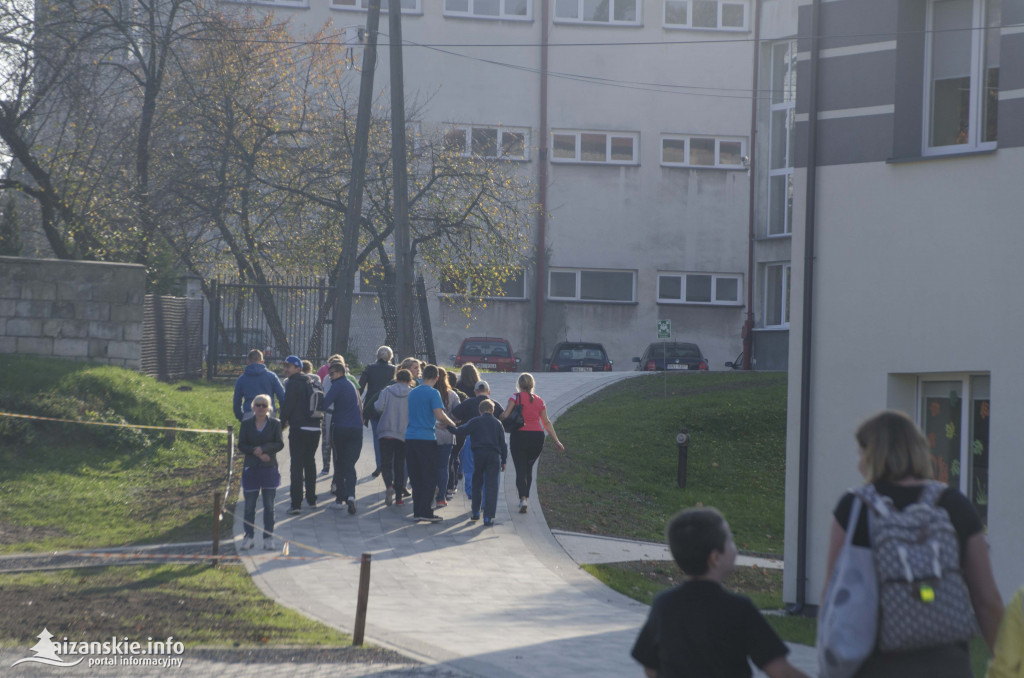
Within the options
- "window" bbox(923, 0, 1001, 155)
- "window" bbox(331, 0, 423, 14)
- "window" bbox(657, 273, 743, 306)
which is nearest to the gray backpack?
"window" bbox(923, 0, 1001, 155)

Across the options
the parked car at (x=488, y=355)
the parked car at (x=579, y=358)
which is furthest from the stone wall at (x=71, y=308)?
the parked car at (x=579, y=358)

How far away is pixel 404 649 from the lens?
26.9 feet

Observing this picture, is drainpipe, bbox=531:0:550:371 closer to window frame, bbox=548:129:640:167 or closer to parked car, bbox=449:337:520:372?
window frame, bbox=548:129:640:167

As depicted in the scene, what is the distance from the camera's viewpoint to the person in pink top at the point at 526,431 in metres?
14.3

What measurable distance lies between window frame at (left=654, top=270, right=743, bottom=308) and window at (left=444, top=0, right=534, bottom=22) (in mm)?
9351

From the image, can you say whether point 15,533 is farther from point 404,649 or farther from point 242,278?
point 242,278

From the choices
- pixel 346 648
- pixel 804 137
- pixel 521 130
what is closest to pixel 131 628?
pixel 346 648

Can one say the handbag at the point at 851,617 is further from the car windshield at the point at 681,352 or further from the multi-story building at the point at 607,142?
the multi-story building at the point at 607,142

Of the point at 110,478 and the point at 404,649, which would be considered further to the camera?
the point at 110,478

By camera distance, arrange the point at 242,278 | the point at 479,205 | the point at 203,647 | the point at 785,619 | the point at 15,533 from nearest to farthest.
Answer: the point at 203,647 < the point at 785,619 < the point at 15,533 < the point at 242,278 < the point at 479,205

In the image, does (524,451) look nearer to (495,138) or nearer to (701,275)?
(495,138)

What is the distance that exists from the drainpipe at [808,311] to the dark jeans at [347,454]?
17.1 feet

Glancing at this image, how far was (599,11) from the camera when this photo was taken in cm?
3881

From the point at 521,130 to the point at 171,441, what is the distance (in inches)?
915
